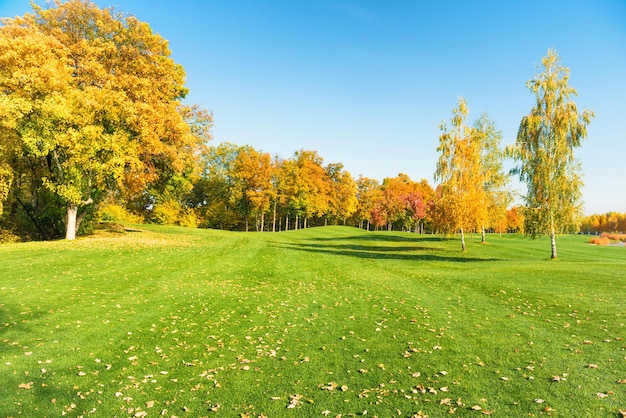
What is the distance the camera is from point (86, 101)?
23797 millimetres

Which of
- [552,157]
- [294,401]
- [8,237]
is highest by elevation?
[552,157]

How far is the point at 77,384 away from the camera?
6.77m

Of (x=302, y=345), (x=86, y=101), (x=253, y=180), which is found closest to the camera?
(x=302, y=345)

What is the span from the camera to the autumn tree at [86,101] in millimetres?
22288

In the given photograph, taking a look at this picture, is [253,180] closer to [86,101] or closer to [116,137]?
[116,137]

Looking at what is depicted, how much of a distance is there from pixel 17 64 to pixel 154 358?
24.3m

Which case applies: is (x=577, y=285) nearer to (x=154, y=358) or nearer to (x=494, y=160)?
(x=154, y=358)

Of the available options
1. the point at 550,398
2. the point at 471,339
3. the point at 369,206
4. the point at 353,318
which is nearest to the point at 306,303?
the point at 353,318

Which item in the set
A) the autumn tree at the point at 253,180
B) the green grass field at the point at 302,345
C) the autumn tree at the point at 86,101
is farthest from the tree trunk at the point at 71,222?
the autumn tree at the point at 253,180

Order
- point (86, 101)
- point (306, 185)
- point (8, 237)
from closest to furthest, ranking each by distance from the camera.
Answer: point (86, 101)
point (8, 237)
point (306, 185)

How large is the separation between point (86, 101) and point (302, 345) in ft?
77.4

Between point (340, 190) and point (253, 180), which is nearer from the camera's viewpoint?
point (253, 180)

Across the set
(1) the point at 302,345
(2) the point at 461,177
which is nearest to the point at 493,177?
(2) the point at 461,177

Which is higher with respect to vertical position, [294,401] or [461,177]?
[461,177]
